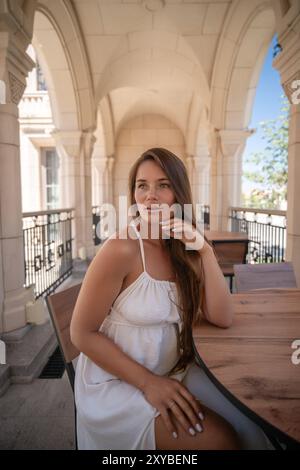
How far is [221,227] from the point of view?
686 centimetres

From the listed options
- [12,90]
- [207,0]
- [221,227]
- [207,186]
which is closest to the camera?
[12,90]

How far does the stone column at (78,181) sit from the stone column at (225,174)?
2.55 metres

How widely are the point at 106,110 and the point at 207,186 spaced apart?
14.7 ft

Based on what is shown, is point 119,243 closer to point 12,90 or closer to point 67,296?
point 67,296

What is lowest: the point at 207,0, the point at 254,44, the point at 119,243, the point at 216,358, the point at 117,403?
the point at 117,403

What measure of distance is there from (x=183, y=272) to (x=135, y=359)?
36 cm

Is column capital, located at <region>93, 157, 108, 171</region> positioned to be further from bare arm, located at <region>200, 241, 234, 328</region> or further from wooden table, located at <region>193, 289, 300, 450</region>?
bare arm, located at <region>200, 241, 234, 328</region>

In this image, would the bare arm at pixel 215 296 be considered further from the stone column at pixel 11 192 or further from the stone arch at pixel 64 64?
the stone arch at pixel 64 64

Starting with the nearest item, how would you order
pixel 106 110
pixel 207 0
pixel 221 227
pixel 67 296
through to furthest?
pixel 67 296, pixel 207 0, pixel 221 227, pixel 106 110

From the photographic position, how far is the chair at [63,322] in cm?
129

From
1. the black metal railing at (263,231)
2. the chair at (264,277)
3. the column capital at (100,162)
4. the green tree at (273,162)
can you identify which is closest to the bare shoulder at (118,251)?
the chair at (264,277)

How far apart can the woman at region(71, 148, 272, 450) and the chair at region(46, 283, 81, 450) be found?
99 millimetres
